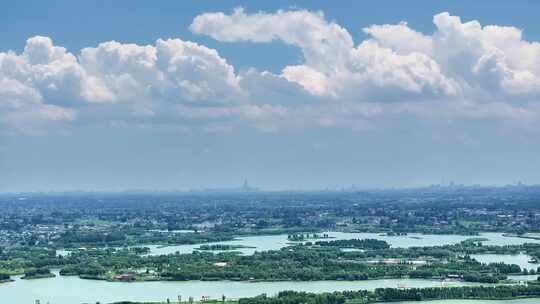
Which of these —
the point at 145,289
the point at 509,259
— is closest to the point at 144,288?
the point at 145,289

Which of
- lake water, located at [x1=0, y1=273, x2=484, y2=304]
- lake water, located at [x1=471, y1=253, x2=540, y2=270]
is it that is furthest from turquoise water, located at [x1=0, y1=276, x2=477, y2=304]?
lake water, located at [x1=471, y1=253, x2=540, y2=270]

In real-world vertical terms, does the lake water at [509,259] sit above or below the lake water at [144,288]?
above

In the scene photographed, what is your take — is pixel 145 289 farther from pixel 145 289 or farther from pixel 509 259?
pixel 509 259

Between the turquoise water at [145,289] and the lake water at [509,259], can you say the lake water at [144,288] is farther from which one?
the lake water at [509,259]

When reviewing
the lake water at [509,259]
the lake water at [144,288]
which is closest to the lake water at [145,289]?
the lake water at [144,288]

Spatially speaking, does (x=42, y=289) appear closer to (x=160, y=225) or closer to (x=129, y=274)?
(x=129, y=274)

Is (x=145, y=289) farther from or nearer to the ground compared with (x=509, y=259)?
nearer to the ground

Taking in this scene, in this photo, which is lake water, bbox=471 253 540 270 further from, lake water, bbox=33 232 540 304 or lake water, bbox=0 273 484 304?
lake water, bbox=0 273 484 304

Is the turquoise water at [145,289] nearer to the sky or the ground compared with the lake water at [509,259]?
nearer to the ground

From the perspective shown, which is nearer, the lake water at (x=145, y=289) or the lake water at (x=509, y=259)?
the lake water at (x=145, y=289)

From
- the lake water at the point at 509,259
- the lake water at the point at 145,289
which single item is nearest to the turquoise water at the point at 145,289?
the lake water at the point at 145,289

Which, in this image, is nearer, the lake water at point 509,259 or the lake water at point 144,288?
the lake water at point 144,288
